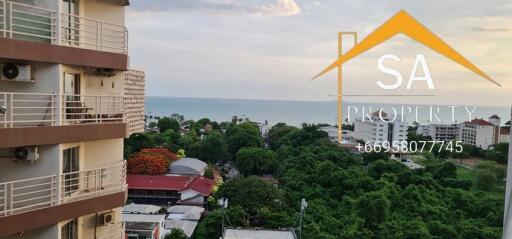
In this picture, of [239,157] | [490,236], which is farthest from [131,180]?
[490,236]

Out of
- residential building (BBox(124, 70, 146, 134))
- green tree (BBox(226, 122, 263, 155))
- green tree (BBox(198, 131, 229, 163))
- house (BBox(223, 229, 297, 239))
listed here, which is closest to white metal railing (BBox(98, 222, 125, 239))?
house (BBox(223, 229, 297, 239))

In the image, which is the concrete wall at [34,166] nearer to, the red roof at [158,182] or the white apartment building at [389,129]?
the red roof at [158,182]

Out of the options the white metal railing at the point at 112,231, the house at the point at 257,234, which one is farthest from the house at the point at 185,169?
the white metal railing at the point at 112,231

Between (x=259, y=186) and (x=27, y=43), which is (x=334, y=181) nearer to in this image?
(x=259, y=186)

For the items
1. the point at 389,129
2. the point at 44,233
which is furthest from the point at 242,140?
the point at 44,233

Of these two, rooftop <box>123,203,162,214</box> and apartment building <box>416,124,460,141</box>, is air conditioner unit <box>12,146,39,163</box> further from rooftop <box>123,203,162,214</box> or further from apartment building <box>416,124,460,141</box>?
apartment building <box>416,124,460,141</box>
